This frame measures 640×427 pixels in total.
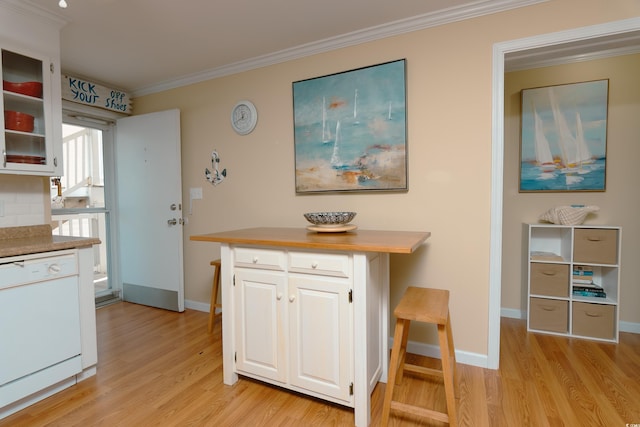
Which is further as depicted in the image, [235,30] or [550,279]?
[550,279]

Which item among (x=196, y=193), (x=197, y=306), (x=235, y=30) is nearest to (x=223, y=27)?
(x=235, y=30)

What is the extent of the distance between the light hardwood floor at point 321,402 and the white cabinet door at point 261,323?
6.8 inches

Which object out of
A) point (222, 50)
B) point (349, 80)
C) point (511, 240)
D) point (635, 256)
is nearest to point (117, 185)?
point (222, 50)

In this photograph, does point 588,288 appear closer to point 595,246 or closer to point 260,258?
point 595,246

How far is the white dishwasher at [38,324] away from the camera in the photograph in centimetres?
166

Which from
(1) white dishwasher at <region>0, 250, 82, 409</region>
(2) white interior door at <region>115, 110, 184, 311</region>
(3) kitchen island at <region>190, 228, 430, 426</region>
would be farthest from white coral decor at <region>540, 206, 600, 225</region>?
(1) white dishwasher at <region>0, 250, 82, 409</region>

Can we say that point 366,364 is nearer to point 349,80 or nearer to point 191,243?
point 349,80

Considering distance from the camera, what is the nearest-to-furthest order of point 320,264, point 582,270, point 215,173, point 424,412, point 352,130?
1. point 424,412
2. point 320,264
3. point 352,130
4. point 582,270
5. point 215,173

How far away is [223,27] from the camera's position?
2291 millimetres

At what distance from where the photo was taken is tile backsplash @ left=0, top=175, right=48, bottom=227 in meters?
2.13

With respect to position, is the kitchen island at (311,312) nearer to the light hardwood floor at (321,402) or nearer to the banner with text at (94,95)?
the light hardwood floor at (321,402)

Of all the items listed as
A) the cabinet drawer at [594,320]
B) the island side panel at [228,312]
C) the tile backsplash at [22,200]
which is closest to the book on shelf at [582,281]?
the cabinet drawer at [594,320]

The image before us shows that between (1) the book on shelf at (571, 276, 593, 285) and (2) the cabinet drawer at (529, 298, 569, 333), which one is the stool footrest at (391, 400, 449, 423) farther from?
(1) the book on shelf at (571, 276, 593, 285)

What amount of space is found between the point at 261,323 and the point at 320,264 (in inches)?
22.0
